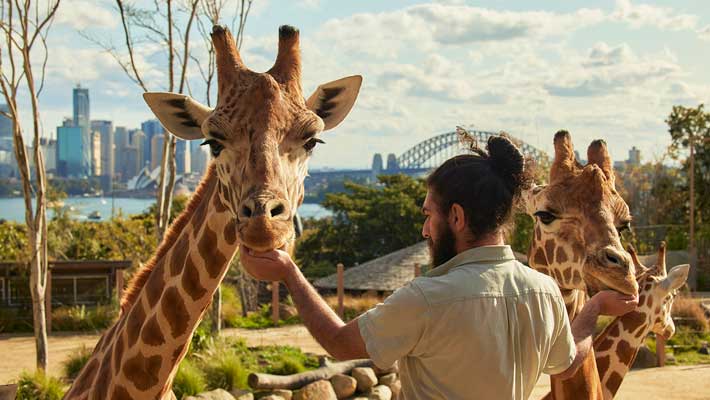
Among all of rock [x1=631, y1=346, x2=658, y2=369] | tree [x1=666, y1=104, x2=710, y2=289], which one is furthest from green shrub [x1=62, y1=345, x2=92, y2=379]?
tree [x1=666, y1=104, x2=710, y2=289]

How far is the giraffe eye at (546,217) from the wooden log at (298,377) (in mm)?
6234

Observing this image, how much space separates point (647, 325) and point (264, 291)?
63.1ft

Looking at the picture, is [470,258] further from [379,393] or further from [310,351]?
[310,351]

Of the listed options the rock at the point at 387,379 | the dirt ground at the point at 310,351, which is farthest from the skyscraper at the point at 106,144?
the rock at the point at 387,379

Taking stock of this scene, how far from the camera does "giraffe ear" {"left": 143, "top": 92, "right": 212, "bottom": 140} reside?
340 centimetres

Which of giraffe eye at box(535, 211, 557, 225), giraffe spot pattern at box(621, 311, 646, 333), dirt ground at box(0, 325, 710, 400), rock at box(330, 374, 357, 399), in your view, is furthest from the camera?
dirt ground at box(0, 325, 710, 400)

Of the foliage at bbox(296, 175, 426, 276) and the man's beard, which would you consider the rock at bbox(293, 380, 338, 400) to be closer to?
the man's beard

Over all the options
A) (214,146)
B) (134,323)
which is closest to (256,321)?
(134,323)

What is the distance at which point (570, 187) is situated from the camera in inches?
161

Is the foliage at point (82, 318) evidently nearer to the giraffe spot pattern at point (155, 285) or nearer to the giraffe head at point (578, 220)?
the giraffe spot pattern at point (155, 285)

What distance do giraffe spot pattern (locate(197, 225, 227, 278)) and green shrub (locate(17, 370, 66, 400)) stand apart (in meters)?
7.03

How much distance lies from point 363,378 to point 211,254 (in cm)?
735

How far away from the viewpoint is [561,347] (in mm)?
2635

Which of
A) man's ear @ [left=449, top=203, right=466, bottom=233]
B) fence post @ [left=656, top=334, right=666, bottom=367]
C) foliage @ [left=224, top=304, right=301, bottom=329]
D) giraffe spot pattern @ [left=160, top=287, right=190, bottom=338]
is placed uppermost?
man's ear @ [left=449, top=203, right=466, bottom=233]
